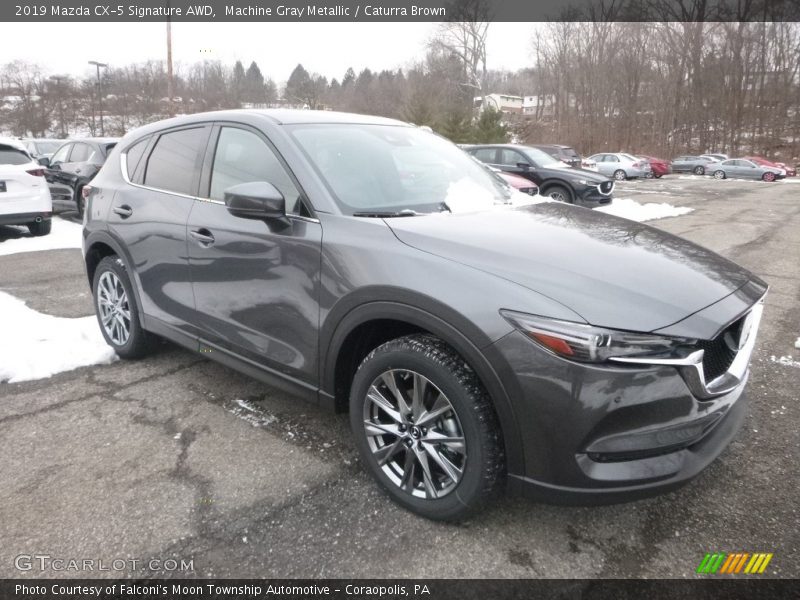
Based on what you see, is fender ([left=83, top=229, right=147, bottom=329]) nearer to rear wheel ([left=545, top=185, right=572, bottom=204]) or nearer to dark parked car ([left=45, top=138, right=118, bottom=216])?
dark parked car ([left=45, top=138, right=118, bottom=216])

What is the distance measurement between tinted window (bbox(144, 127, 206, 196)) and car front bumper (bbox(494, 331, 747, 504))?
2.32 meters

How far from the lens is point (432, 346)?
2188 millimetres

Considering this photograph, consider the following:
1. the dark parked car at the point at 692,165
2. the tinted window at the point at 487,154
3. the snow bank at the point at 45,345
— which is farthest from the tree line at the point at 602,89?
the snow bank at the point at 45,345

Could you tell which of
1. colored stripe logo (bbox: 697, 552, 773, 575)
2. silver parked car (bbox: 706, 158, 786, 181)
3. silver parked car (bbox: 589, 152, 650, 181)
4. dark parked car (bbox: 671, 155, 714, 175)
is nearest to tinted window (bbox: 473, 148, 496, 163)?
colored stripe logo (bbox: 697, 552, 773, 575)

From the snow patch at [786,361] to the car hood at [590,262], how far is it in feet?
6.34

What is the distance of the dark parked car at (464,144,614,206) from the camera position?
12416 millimetres

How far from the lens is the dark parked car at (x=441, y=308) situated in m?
1.90

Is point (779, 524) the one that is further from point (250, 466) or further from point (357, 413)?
point (250, 466)

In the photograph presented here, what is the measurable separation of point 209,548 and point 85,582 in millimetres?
437

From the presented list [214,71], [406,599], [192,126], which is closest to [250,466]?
[406,599]

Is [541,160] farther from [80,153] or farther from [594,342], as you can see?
[594,342]

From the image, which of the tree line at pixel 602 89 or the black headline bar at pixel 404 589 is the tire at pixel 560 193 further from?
the tree line at pixel 602 89

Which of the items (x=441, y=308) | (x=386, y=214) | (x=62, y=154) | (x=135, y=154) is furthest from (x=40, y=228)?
A: (x=441, y=308)

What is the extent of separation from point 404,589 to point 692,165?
40648mm
